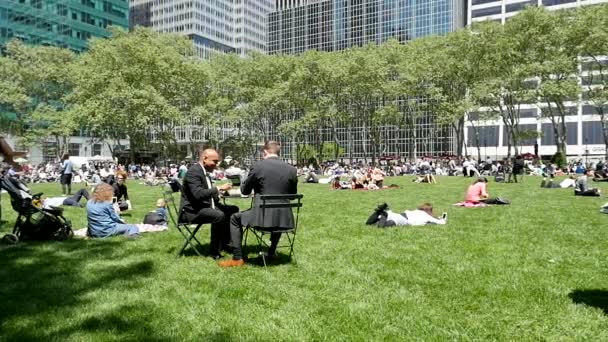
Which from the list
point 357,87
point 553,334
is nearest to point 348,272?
point 553,334

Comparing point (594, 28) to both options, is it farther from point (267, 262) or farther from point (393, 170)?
point (267, 262)

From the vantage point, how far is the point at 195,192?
7.33 m

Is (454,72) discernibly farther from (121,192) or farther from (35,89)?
(35,89)

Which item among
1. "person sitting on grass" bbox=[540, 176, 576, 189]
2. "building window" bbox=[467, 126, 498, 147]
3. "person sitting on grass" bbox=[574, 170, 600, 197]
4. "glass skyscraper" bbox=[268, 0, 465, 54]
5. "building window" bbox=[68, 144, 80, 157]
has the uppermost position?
"glass skyscraper" bbox=[268, 0, 465, 54]

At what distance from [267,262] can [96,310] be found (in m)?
2.78

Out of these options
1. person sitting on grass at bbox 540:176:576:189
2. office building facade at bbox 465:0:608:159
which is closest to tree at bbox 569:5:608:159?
office building facade at bbox 465:0:608:159

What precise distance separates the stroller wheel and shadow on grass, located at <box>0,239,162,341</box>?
32 centimetres

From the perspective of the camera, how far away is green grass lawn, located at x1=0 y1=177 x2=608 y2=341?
14.5 feet

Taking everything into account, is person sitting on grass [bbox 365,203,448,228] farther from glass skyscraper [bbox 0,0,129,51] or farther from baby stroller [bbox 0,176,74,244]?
glass skyscraper [bbox 0,0,129,51]

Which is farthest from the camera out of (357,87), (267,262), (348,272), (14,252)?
(357,87)

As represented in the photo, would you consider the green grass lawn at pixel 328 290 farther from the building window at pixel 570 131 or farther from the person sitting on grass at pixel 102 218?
the building window at pixel 570 131

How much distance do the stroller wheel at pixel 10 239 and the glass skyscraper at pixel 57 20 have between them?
72.4 metres

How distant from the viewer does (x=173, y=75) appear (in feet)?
165

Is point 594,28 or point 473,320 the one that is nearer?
point 473,320
